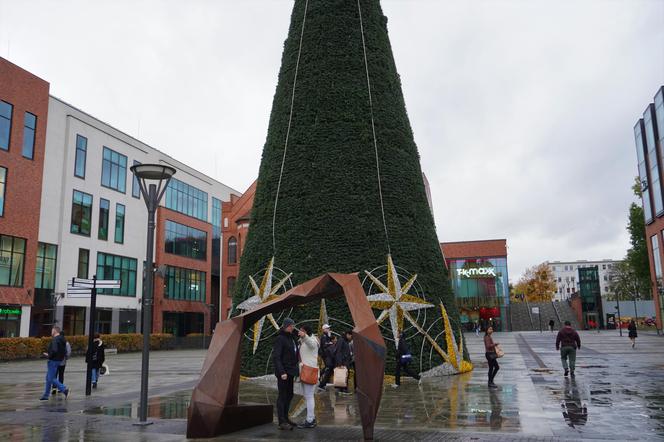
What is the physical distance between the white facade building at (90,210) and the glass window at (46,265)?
11.4 inches

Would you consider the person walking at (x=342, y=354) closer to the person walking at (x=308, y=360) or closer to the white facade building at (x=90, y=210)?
the person walking at (x=308, y=360)

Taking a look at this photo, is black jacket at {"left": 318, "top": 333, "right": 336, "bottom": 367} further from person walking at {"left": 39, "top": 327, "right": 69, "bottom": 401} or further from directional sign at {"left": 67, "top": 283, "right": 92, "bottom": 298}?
directional sign at {"left": 67, "top": 283, "right": 92, "bottom": 298}

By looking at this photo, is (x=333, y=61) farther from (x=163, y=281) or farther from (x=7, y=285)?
(x=163, y=281)

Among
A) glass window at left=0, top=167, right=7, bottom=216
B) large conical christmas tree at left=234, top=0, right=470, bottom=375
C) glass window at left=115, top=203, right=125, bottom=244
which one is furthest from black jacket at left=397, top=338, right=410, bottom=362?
glass window at left=115, top=203, right=125, bottom=244

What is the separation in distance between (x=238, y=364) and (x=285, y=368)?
80 cm

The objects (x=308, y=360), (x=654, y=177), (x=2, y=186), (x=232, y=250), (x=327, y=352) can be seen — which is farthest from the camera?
(x=232, y=250)

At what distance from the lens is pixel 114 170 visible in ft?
159

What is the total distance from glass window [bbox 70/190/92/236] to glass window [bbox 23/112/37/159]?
622cm

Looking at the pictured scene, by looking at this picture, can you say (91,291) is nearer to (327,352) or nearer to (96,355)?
(96,355)

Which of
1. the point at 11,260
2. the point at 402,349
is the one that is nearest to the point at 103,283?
the point at 402,349

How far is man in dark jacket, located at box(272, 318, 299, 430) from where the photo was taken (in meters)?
9.20

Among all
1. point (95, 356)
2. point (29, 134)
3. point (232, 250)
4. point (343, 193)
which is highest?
point (29, 134)

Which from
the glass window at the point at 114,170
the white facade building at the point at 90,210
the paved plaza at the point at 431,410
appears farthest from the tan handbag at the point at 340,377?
the glass window at the point at 114,170

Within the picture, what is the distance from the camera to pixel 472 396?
12367 mm
